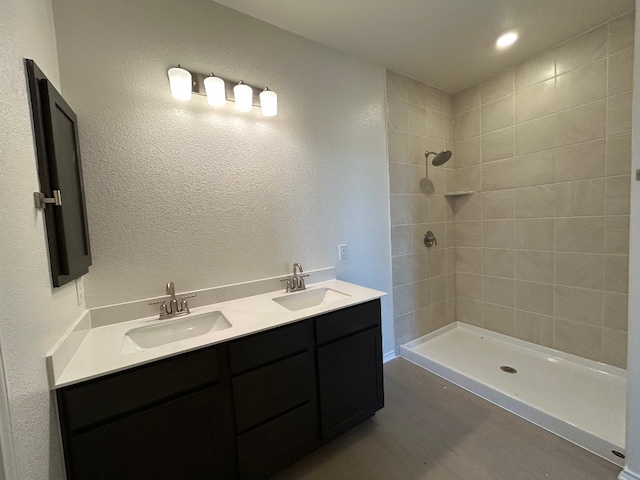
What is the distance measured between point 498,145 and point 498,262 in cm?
112

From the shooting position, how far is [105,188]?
50.3 inches

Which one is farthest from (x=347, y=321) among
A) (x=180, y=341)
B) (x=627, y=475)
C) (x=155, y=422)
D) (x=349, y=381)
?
(x=627, y=475)

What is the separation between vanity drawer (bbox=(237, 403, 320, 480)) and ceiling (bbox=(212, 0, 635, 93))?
7.55 ft

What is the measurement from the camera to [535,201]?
2246 mm

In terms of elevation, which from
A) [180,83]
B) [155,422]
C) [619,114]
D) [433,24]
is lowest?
[155,422]

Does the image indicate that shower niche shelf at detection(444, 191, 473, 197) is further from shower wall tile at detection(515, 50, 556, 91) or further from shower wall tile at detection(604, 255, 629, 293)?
shower wall tile at detection(604, 255, 629, 293)

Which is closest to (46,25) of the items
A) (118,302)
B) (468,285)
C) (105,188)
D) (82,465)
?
(105,188)

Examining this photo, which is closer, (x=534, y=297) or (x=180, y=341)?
(x=180, y=341)

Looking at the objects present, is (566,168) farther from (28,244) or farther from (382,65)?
(28,244)

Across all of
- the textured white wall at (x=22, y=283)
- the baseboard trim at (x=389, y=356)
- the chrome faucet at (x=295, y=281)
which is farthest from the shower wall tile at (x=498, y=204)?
the textured white wall at (x=22, y=283)

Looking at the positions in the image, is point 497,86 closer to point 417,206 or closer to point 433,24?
point 433,24

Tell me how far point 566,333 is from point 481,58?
2.40 m

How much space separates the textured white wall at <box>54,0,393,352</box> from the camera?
1.27m

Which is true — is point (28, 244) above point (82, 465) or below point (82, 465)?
above
